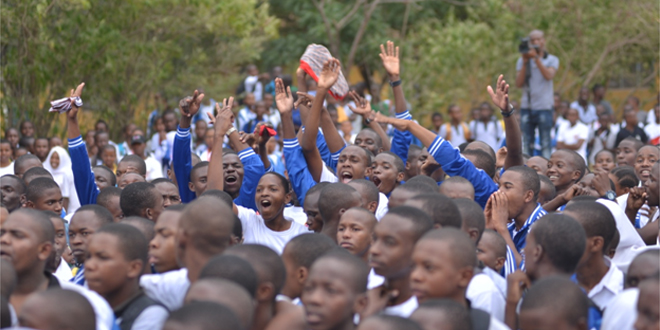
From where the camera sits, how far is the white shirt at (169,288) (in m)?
3.72

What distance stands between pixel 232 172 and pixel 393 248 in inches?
112

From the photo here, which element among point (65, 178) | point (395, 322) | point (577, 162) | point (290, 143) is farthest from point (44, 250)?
point (65, 178)

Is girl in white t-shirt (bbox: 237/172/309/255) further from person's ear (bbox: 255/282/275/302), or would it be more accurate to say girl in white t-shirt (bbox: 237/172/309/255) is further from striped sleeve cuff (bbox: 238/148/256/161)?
person's ear (bbox: 255/282/275/302)

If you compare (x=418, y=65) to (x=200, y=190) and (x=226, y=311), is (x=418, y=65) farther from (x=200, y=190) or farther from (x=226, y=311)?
(x=226, y=311)

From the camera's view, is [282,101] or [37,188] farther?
[282,101]

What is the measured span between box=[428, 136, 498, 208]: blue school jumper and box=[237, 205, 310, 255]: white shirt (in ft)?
3.57

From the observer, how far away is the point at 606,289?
3.99m

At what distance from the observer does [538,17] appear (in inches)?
655

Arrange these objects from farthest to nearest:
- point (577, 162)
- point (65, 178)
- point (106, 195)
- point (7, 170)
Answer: point (65, 178) → point (7, 170) → point (577, 162) → point (106, 195)

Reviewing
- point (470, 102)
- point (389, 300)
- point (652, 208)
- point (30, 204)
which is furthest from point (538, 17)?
point (389, 300)

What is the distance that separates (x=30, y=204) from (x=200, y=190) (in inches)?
50.5

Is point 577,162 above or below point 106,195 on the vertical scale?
below

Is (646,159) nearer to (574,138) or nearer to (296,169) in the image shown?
(296,169)

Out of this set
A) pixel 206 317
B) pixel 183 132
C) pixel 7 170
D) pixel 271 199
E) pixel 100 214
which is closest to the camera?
pixel 206 317
